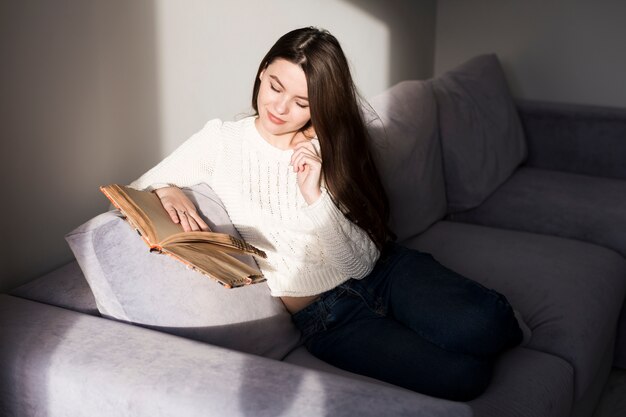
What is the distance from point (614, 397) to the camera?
229 centimetres

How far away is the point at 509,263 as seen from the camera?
2203 mm

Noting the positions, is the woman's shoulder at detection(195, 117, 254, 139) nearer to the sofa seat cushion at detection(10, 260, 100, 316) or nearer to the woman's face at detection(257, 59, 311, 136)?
the woman's face at detection(257, 59, 311, 136)

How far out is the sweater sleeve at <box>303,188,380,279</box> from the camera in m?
1.70

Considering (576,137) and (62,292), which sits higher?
(62,292)

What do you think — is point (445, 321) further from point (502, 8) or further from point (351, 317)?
point (502, 8)

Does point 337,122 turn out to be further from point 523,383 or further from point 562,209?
point 562,209

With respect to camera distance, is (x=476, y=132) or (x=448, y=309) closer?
(x=448, y=309)

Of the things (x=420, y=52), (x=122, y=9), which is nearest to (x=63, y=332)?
(x=122, y=9)

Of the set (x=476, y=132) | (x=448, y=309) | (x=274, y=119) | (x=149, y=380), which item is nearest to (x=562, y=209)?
(x=476, y=132)

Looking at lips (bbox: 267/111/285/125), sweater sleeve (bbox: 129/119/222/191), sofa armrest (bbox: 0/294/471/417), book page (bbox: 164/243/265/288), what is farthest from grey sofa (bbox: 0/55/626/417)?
lips (bbox: 267/111/285/125)

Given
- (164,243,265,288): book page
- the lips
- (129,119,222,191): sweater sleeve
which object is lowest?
(164,243,265,288): book page

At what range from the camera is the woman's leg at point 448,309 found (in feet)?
5.50

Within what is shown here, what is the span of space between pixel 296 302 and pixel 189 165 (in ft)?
1.24

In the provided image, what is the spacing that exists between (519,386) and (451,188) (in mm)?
1087
